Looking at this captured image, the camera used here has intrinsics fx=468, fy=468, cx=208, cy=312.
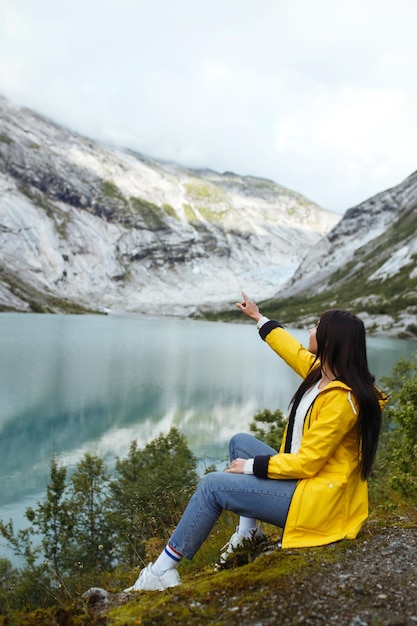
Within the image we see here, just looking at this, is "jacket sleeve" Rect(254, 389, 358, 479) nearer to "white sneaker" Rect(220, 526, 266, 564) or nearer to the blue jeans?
the blue jeans

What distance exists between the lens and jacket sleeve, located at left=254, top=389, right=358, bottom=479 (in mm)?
4527

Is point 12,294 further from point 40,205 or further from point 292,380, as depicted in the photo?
point 292,380

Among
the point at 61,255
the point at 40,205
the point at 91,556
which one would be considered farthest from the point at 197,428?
the point at 40,205

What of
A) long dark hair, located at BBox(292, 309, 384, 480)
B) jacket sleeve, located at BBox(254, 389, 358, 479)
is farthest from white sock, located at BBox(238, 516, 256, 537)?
long dark hair, located at BBox(292, 309, 384, 480)

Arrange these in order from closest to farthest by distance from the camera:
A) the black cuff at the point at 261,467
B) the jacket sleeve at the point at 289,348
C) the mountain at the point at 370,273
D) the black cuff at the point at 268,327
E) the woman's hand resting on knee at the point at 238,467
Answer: the black cuff at the point at 261,467 < the woman's hand resting on knee at the point at 238,467 < the jacket sleeve at the point at 289,348 < the black cuff at the point at 268,327 < the mountain at the point at 370,273

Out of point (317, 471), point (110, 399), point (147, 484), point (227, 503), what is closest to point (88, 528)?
point (147, 484)

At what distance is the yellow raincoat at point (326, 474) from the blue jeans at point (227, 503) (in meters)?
0.16

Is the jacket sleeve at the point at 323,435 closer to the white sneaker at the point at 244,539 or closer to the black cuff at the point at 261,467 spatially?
the black cuff at the point at 261,467

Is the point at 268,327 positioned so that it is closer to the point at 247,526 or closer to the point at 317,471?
the point at 317,471

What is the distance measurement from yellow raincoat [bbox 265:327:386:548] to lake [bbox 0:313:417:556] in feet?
21.1

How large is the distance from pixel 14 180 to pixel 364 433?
214 m

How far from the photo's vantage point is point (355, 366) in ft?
15.7

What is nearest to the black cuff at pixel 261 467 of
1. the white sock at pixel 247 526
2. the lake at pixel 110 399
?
the white sock at pixel 247 526

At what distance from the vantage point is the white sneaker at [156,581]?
4.79m
